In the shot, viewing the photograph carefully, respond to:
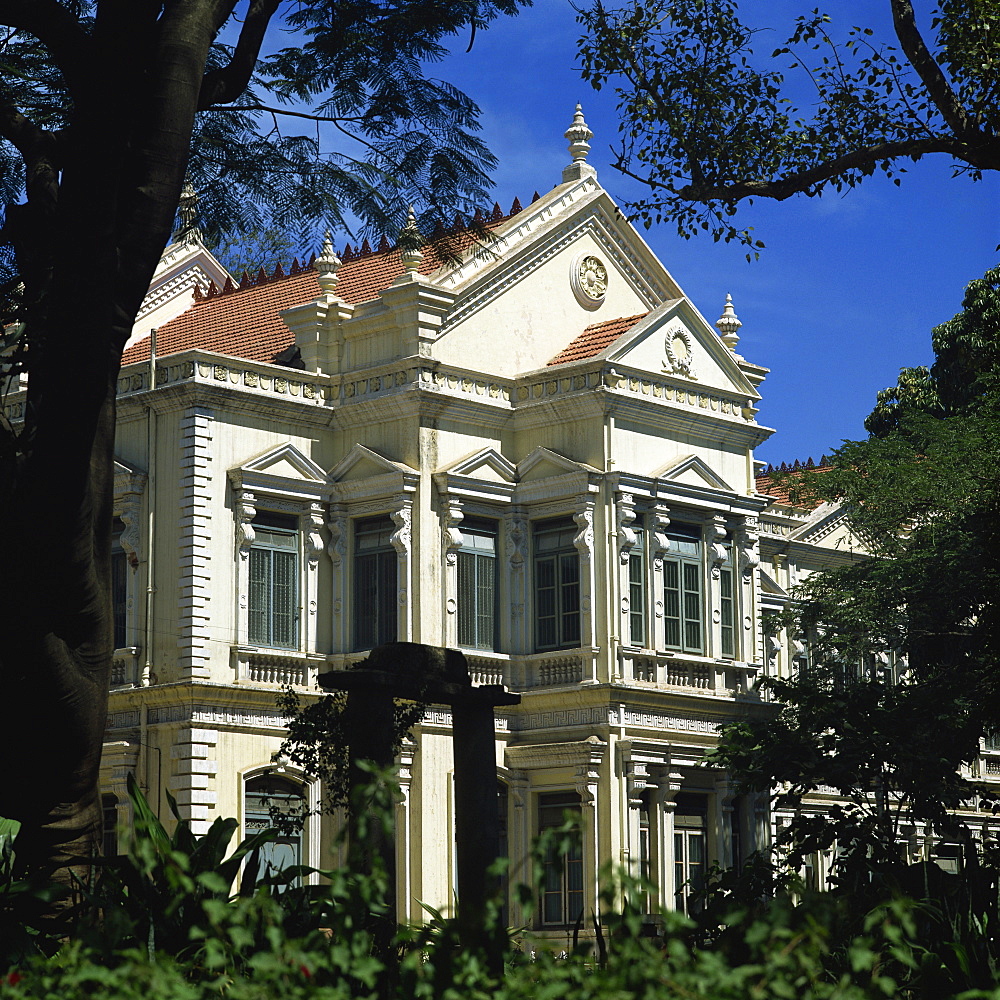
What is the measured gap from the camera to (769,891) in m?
17.0

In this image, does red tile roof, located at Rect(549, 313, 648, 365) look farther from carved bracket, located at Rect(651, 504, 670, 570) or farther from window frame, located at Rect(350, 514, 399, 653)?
window frame, located at Rect(350, 514, 399, 653)

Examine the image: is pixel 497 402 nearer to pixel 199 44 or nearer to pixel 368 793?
pixel 199 44

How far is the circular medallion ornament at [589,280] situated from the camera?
110ft

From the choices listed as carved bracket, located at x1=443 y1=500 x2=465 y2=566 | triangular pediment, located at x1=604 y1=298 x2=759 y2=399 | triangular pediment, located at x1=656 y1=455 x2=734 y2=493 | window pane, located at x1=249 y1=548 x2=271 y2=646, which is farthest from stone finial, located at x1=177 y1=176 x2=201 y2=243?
triangular pediment, located at x1=656 y1=455 x2=734 y2=493

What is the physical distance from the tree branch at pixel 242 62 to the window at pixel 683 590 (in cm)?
1836

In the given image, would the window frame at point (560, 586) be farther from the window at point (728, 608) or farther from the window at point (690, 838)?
the window at point (690, 838)

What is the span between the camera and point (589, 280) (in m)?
33.8

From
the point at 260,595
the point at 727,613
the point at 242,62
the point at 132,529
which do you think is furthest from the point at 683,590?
the point at 242,62

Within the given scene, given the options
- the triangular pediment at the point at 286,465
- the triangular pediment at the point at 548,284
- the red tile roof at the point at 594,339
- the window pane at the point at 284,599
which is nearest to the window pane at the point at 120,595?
the window pane at the point at 284,599

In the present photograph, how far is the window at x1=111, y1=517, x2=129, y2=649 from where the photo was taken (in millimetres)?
29328

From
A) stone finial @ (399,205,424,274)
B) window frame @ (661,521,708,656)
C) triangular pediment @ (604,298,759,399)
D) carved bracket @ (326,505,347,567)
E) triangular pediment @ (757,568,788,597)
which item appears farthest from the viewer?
triangular pediment @ (757,568,788,597)

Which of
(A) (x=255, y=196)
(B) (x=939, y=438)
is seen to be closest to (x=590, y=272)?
(B) (x=939, y=438)

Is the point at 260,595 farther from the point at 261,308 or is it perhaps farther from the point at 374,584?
the point at 261,308

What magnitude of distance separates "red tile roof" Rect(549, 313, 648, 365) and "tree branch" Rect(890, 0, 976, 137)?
625 inches
